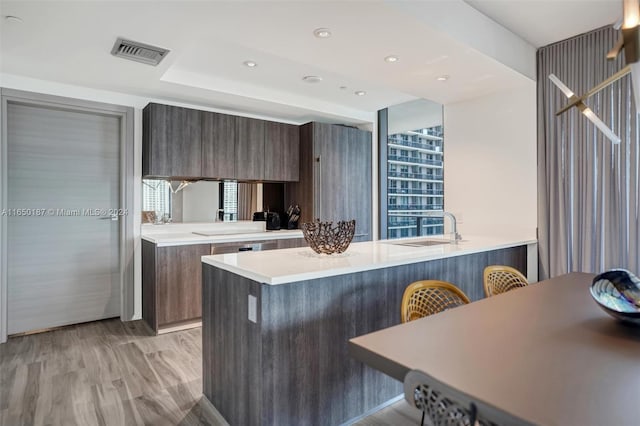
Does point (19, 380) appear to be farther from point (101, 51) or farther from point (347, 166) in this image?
point (347, 166)

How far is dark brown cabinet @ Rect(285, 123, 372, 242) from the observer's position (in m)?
4.56

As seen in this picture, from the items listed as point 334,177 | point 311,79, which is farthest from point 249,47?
point 334,177

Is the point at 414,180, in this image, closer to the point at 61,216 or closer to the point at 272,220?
the point at 272,220

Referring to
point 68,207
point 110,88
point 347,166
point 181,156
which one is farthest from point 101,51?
point 347,166

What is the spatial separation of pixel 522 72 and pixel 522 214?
1252 millimetres

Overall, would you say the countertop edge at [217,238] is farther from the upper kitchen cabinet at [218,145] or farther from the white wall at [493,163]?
the white wall at [493,163]

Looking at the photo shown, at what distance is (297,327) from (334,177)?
314 centimetres

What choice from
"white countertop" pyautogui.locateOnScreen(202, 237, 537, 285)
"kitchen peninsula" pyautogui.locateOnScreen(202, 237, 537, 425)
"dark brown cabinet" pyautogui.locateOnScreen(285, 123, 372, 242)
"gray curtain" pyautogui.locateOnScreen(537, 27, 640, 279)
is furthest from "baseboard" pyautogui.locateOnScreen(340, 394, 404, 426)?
"dark brown cabinet" pyautogui.locateOnScreen(285, 123, 372, 242)

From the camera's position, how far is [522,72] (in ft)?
10.2

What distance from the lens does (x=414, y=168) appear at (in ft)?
16.0

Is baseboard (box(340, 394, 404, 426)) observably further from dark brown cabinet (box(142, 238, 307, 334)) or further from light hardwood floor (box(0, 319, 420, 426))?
dark brown cabinet (box(142, 238, 307, 334))

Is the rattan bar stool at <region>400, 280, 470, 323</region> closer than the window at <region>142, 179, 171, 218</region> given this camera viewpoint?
Yes

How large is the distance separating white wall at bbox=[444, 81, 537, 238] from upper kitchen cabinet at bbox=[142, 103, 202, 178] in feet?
8.77

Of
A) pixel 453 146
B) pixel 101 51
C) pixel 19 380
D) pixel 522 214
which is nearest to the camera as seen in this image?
pixel 19 380
